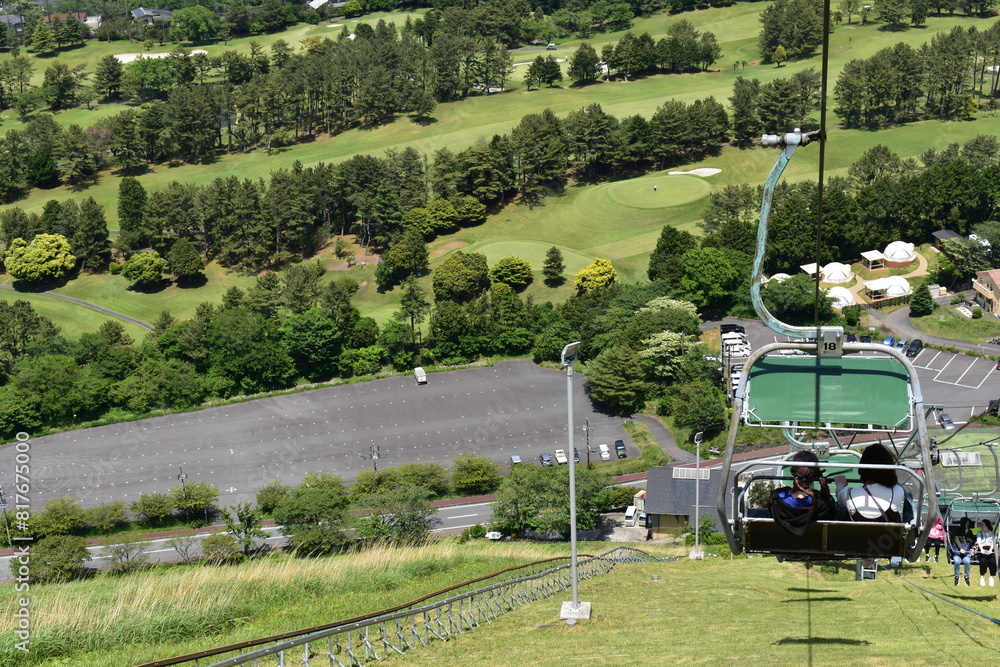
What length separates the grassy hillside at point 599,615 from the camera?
58.5 ft

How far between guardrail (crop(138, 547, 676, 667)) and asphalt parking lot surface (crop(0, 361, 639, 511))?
39.0 m

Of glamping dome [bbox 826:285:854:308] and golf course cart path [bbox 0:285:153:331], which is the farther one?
golf course cart path [bbox 0:285:153:331]

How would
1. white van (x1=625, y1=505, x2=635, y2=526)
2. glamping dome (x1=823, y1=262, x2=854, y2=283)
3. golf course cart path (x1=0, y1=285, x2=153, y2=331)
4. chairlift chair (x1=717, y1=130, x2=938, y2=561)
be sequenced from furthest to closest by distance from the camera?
golf course cart path (x1=0, y1=285, x2=153, y2=331), glamping dome (x1=823, y1=262, x2=854, y2=283), white van (x1=625, y1=505, x2=635, y2=526), chairlift chair (x1=717, y1=130, x2=938, y2=561)

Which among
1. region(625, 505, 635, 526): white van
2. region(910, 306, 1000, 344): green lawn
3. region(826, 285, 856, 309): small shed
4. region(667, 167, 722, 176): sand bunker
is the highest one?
region(667, 167, 722, 176): sand bunker

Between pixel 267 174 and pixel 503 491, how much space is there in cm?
7086

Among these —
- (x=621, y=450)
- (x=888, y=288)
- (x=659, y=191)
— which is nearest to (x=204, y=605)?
(x=621, y=450)

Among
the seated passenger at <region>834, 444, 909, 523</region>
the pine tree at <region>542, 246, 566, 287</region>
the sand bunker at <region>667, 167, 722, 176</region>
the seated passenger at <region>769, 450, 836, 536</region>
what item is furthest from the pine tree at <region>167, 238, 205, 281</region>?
the seated passenger at <region>834, 444, 909, 523</region>

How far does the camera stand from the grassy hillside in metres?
17.8

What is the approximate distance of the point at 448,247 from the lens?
9362 centimetres

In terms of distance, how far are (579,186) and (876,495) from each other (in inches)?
3592

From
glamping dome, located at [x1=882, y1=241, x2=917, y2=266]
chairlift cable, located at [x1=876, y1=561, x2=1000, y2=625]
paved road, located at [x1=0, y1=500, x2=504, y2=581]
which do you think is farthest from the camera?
glamping dome, located at [x1=882, y1=241, x2=917, y2=266]

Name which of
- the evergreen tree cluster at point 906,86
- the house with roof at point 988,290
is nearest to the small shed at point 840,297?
the house with roof at point 988,290

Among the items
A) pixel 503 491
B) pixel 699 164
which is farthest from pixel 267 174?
pixel 503 491

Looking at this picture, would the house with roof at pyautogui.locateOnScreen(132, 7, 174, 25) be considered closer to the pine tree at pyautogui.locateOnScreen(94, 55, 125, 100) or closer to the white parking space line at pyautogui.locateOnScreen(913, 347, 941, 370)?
the pine tree at pyautogui.locateOnScreen(94, 55, 125, 100)
